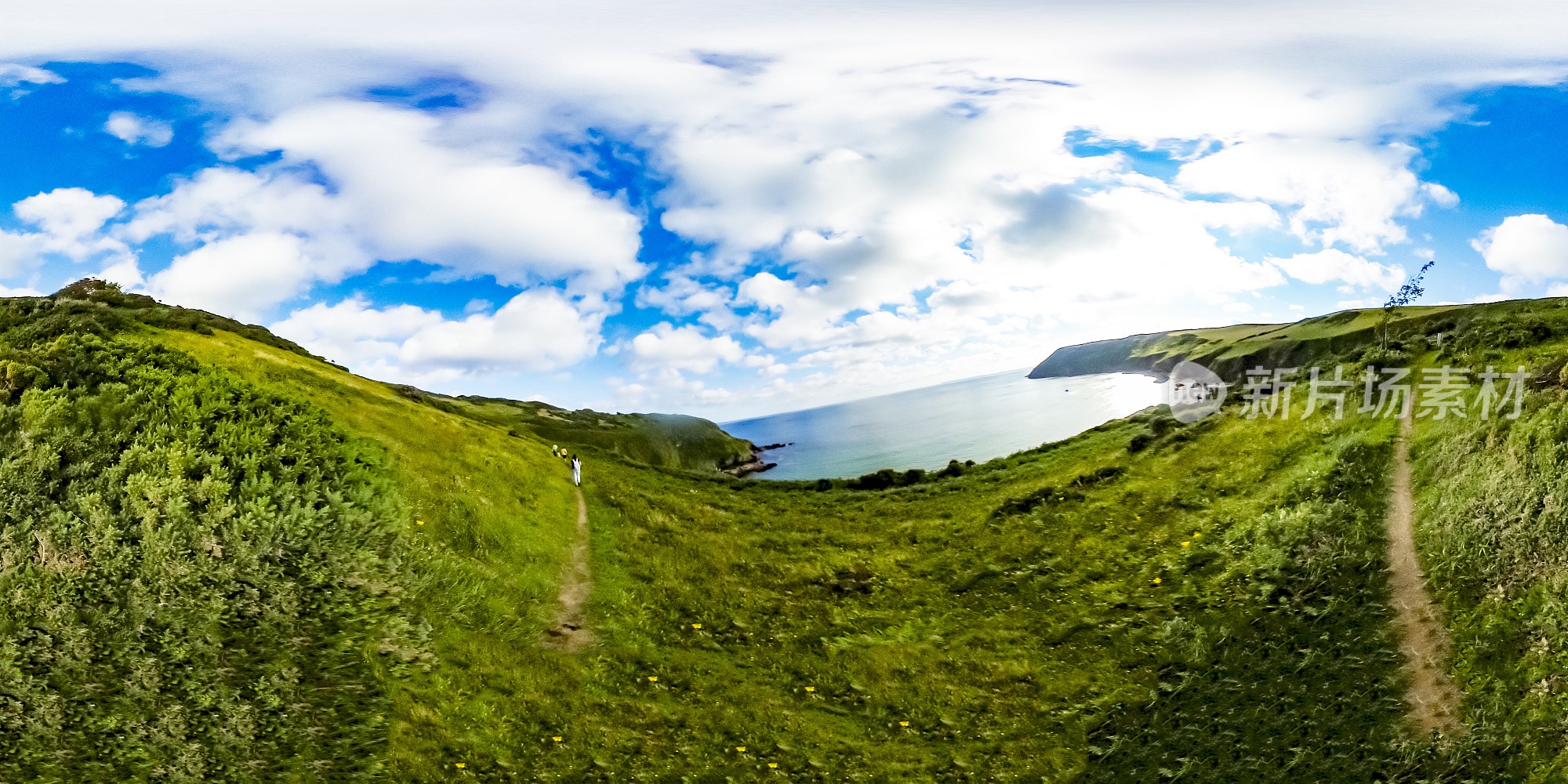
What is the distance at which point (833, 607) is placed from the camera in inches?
1171

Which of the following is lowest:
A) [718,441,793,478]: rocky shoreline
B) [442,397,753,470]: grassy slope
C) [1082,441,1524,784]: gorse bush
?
[718,441,793,478]: rocky shoreline

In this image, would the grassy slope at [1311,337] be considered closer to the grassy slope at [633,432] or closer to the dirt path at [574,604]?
the dirt path at [574,604]

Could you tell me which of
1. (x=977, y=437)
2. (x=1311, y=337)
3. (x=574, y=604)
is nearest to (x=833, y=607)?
(x=574, y=604)

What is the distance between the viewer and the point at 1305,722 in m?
19.4

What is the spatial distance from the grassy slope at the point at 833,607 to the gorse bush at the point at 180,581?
238 centimetres

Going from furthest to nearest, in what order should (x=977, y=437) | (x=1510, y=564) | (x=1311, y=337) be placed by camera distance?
1. (x=977, y=437)
2. (x=1311, y=337)
3. (x=1510, y=564)

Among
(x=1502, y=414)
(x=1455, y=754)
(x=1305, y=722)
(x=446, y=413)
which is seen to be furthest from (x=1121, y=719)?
(x=446, y=413)

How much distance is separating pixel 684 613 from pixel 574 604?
14.5 ft

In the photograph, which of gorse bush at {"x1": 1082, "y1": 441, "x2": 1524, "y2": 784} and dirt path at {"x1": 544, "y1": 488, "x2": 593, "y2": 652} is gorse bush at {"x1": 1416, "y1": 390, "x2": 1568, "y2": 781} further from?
dirt path at {"x1": 544, "y1": 488, "x2": 593, "y2": 652}

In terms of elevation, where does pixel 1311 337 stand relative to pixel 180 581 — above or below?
above

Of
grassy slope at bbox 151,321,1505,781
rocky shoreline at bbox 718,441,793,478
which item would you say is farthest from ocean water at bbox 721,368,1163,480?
grassy slope at bbox 151,321,1505,781

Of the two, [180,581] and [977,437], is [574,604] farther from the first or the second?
[977,437]

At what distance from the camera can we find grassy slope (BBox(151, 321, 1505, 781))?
810 inches

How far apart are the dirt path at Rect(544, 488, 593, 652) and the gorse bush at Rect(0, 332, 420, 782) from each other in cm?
472
